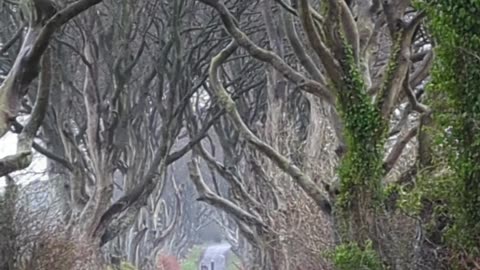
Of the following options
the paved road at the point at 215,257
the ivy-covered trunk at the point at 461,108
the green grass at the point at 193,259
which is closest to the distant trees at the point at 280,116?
the ivy-covered trunk at the point at 461,108

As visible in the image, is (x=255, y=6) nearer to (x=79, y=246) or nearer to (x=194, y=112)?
(x=194, y=112)

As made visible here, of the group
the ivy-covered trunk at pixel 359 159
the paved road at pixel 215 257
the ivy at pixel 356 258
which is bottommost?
the ivy at pixel 356 258

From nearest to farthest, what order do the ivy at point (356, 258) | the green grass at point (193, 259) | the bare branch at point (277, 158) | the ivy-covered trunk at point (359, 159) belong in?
1. the ivy at point (356, 258)
2. the ivy-covered trunk at point (359, 159)
3. the bare branch at point (277, 158)
4. the green grass at point (193, 259)

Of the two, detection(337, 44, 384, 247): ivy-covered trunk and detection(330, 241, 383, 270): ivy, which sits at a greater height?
detection(337, 44, 384, 247): ivy-covered trunk

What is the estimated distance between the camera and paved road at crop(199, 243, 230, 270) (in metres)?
27.9

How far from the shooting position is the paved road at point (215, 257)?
27875 mm

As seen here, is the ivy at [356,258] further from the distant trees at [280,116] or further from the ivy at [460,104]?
the ivy at [460,104]

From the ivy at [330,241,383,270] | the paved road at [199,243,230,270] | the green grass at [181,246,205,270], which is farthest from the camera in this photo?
the green grass at [181,246,205,270]

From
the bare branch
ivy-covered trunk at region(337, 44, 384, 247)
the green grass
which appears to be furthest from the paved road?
ivy-covered trunk at region(337, 44, 384, 247)

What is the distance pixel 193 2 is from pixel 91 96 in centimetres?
253

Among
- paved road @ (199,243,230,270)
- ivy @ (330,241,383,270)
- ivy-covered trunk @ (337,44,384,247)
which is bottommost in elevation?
ivy @ (330,241,383,270)

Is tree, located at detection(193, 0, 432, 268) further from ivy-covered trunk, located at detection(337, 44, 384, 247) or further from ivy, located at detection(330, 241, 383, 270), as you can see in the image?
ivy, located at detection(330, 241, 383, 270)

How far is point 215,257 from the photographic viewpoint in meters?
28.9

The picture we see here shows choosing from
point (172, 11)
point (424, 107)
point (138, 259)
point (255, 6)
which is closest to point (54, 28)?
point (424, 107)
